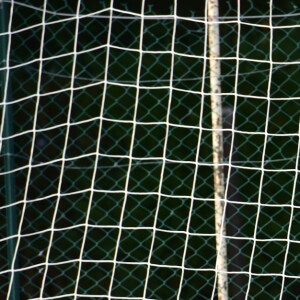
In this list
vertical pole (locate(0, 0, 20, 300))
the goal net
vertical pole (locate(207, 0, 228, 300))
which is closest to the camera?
vertical pole (locate(207, 0, 228, 300))

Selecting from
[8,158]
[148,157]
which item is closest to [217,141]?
[148,157]

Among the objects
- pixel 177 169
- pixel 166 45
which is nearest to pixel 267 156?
pixel 177 169

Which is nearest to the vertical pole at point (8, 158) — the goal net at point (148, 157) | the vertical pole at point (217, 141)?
the goal net at point (148, 157)

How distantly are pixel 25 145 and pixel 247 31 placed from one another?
102 cm

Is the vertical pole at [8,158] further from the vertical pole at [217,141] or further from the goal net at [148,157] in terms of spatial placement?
the vertical pole at [217,141]

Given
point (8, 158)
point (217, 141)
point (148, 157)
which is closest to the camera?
point (217, 141)

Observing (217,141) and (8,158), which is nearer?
(217,141)

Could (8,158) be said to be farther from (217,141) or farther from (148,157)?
(217,141)

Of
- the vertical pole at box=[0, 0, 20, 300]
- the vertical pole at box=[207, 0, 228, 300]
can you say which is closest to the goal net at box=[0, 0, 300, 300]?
the vertical pole at box=[0, 0, 20, 300]

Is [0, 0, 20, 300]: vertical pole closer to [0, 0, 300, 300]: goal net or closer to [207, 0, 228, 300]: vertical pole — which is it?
[0, 0, 300, 300]: goal net

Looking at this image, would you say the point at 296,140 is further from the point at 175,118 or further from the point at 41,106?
the point at 41,106

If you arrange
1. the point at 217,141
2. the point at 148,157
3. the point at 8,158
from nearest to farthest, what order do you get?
the point at 217,141 → the point at 8,158 → the point at 148,157

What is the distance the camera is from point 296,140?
11.1 ft

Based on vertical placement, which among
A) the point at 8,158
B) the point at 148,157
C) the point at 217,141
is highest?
the point at 217,141
